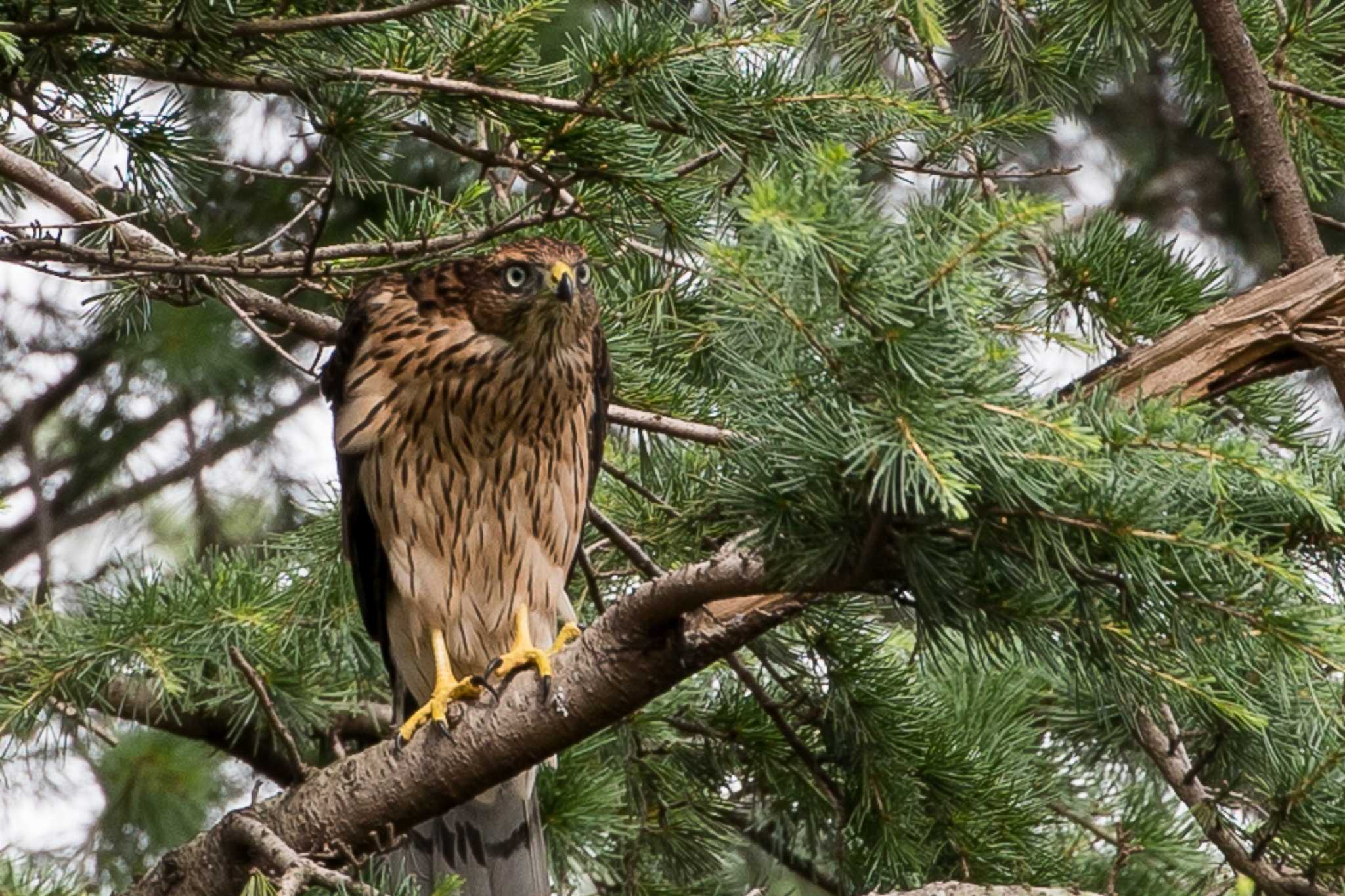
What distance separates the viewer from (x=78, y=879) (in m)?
3.58

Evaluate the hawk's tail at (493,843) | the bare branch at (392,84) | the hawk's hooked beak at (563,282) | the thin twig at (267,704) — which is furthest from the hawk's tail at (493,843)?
the bare branch at (392,84)

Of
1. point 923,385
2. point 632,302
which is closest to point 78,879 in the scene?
point 632,302

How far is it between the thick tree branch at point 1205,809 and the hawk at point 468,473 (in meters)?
1.15

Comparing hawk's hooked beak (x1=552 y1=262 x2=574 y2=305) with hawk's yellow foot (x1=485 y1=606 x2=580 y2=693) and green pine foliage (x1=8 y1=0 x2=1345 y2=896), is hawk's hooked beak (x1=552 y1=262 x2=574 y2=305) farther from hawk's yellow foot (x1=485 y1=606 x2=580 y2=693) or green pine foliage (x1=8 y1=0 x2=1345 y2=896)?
hawk's yellow foot (x1=485 y1=606 x2=580 y2=693)

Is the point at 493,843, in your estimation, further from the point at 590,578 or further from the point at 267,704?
the point at 267,704

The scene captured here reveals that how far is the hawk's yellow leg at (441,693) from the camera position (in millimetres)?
3225

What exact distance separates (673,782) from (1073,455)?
210 centimetres

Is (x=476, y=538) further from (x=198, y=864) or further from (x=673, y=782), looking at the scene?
(x=198, y=864)

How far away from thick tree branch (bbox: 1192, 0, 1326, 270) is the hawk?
4.25ft

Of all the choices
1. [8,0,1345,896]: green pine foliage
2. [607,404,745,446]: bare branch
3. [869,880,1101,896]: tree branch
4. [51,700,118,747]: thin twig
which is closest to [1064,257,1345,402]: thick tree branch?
[8,0,1345,896]: green pine foliage

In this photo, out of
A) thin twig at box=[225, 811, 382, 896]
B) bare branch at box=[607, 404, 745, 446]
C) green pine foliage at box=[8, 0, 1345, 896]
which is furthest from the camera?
bare branch at box=[607, 404, 745, 446]

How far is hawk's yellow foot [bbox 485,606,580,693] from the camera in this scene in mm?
3331

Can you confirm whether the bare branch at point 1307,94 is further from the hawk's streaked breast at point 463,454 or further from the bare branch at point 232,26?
the bare branch at point 232,26

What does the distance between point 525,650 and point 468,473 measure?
44 cm
